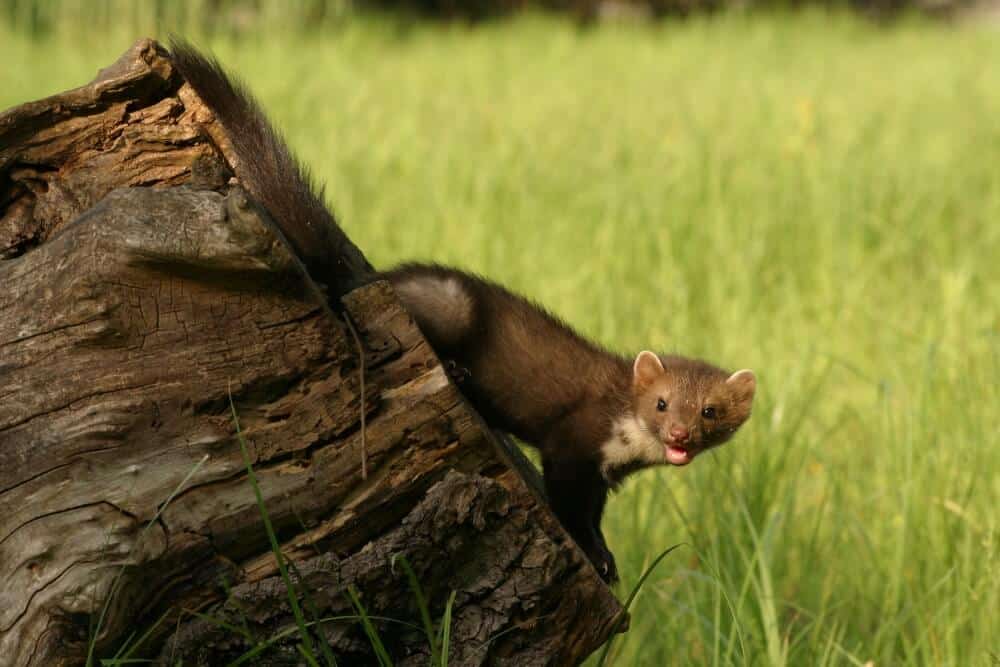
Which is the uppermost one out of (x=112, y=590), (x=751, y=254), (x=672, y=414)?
(x=112, y=590)

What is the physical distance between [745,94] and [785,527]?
8491 millimetres

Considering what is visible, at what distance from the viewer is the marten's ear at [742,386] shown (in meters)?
3.96

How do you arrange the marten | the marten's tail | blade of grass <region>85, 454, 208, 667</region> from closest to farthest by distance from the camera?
blade of grass <region>85, 454, 208, 667</region>
the marten's tail
the marten

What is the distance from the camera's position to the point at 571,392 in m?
3.90

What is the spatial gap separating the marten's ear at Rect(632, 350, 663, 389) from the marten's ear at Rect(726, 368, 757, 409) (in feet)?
0.77

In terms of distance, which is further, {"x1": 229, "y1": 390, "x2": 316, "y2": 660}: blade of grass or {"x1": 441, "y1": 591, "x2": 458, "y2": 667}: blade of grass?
{"x1": 441, "y1": 591, "x2": 458, "y2": 667}: blade of grass

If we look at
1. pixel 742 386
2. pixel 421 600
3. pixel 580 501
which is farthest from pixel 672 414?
pixel 421 600

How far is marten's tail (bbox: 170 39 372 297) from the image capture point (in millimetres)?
3102

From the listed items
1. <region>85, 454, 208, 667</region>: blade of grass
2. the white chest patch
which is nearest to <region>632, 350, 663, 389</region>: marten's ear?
the white chest patch

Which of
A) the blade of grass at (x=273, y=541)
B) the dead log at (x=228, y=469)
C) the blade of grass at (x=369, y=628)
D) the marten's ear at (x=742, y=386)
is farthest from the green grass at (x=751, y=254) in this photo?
the blade of grass at (x=273, y=541)

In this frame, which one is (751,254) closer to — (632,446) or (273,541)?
(632,446)

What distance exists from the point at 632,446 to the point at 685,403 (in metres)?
0.21

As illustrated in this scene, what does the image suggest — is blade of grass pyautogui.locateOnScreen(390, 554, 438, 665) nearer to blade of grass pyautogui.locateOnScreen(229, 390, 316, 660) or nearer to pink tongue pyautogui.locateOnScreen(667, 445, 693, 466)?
blade of grass pyautogui.locateOnScreen(229, 390, 316, 660)

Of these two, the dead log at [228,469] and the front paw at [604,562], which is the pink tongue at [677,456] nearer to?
the front paw at [604,562]
